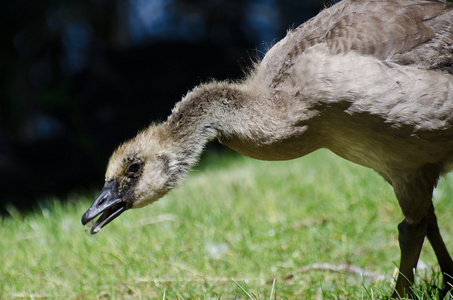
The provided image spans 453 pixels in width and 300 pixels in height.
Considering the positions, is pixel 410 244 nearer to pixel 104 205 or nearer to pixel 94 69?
pixel 104 205

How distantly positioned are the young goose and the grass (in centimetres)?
44

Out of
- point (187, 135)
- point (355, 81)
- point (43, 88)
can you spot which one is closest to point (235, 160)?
point (187, 135)

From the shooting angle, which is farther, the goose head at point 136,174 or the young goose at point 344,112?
the goose head at point 136,174

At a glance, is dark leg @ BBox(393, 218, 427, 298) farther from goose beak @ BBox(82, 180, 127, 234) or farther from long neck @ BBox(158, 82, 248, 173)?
goose beak @ BBox(82, 180, 127, 234)

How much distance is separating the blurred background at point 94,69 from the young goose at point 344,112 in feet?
15.9

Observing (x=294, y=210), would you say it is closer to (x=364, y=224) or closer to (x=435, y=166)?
(x=364, y=224)

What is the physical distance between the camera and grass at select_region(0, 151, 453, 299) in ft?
10.6

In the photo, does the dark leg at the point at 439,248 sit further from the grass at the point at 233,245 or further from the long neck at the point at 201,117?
the long neck at the point at 201,117

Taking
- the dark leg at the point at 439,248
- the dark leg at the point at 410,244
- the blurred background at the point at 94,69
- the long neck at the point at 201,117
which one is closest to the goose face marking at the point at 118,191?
the long neck at the point at 201,117

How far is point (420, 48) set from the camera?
2721 mm

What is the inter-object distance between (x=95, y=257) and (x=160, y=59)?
568 centimetres

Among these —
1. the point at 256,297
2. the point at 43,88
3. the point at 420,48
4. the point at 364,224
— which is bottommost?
the point at 364,224

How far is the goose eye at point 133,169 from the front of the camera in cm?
296

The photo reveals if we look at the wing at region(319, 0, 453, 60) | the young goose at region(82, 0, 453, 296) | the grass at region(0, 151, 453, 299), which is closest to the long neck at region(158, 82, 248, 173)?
the young goose at region(82, 0, 453, 296)
